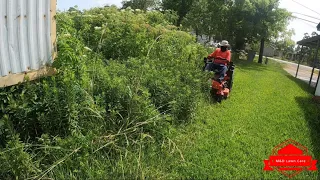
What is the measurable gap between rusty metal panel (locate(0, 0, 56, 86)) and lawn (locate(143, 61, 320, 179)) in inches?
79.7

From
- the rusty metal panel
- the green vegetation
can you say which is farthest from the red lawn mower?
the rusty metal panel

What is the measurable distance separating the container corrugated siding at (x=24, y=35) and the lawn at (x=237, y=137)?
2036mm

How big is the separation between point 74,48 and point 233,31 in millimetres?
22018

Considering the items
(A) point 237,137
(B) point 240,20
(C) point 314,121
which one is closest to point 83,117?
(A) point 237,137

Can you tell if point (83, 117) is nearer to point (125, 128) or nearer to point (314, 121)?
point (125, 128)

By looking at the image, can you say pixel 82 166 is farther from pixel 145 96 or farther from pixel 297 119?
pixel 297 119

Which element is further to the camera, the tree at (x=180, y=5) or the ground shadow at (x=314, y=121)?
the tree at (x=180, y=5)

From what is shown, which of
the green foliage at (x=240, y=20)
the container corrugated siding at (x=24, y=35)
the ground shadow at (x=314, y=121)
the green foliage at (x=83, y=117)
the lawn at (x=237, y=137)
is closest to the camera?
the green foliage at (x=83, y=117)

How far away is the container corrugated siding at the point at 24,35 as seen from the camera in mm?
3131

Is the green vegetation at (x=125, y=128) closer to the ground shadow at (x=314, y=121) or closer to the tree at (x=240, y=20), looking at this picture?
the ground shadow at (x=314, y=121)

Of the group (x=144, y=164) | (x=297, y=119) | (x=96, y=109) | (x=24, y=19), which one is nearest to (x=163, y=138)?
(x=144, y=164)

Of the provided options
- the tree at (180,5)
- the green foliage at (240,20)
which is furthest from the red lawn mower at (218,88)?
the tree at (180,5)

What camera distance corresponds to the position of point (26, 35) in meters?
3.41

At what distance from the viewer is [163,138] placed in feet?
12.6
